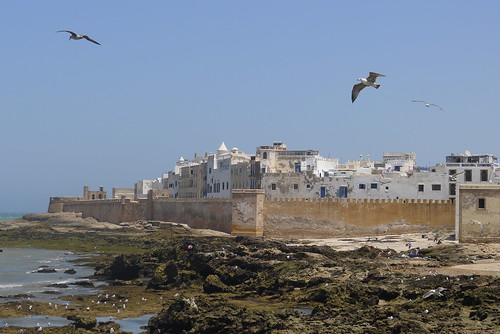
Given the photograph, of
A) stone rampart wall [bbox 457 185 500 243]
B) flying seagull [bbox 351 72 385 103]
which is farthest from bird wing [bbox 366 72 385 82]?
stone rampart wall [bbox 457 185 500 243]

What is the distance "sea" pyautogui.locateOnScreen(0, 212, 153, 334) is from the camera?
19859 mm

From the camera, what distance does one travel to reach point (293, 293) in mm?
21906

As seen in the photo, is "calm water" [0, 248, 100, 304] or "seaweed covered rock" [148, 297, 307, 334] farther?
"calm water" [0, 248, 100, 304]

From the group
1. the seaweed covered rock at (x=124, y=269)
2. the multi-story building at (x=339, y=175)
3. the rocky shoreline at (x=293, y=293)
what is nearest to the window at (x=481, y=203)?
the rocky shoreline at (x=293, y=293)

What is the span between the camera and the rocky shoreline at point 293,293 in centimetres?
1633

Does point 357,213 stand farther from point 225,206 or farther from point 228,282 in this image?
point 228,282

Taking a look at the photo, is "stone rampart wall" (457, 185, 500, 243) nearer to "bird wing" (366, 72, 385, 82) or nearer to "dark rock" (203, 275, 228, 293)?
"dark rock" (203, 275, 228, 293)

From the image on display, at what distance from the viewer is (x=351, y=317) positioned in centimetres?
1653

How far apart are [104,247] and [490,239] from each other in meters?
22.1

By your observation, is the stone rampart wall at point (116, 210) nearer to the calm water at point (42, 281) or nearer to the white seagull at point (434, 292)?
the calm water at point (42, 281)

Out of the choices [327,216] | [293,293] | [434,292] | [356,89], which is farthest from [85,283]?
[327,216]

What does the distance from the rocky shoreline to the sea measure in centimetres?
58

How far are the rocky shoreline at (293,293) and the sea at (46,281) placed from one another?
0.58 m

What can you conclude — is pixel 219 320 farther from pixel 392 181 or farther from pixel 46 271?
pixel 392 181
